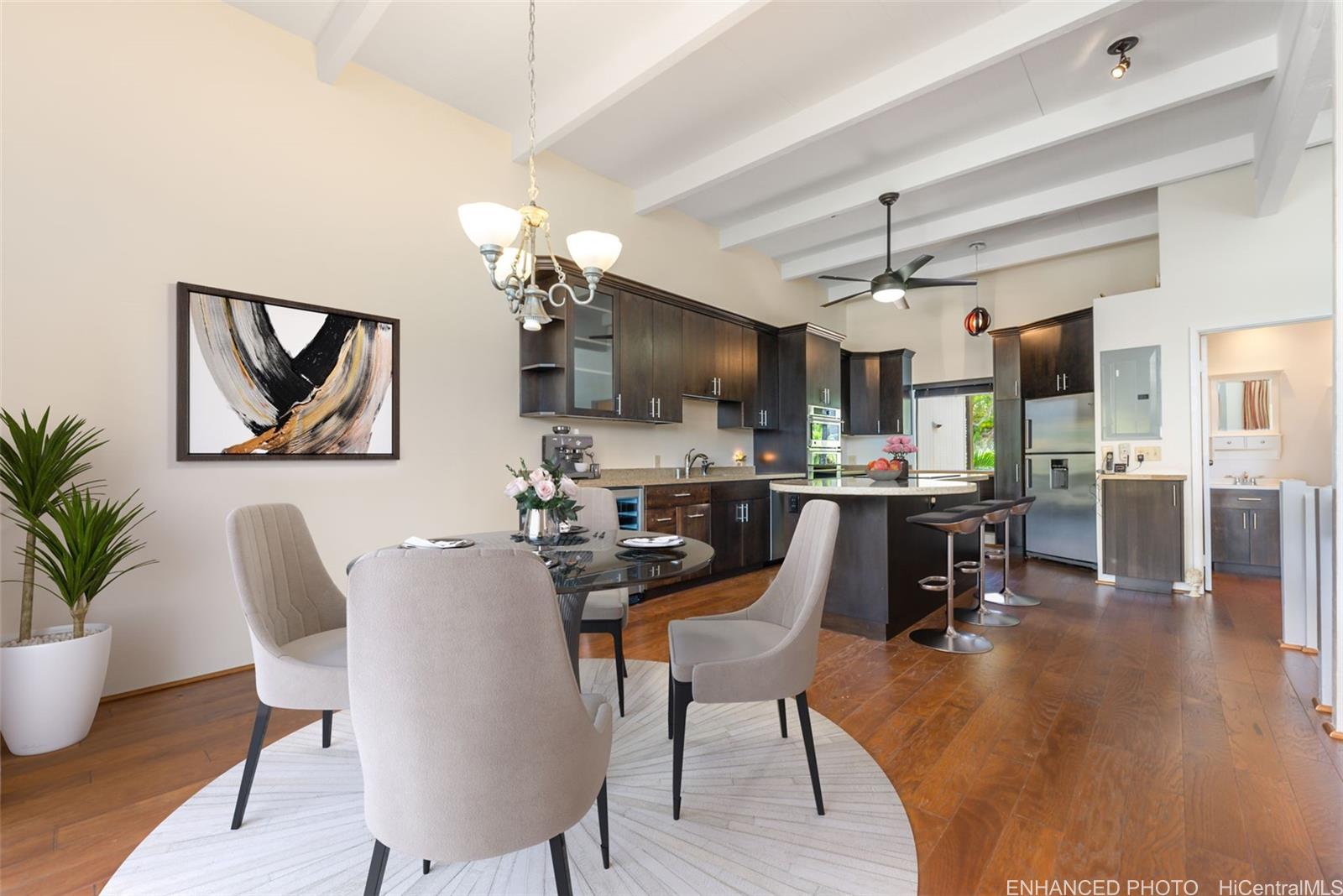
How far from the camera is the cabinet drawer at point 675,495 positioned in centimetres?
447

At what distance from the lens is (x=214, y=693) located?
2.77 metres

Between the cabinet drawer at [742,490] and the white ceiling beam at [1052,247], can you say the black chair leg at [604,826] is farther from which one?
the white ceiling beam at [1052,247]

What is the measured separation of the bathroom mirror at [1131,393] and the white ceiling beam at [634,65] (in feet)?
14.1

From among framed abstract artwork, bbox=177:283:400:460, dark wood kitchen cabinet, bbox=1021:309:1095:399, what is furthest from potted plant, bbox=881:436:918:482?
framed abstract artwork, bbox=177:283:400:460

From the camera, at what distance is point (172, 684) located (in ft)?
9.30

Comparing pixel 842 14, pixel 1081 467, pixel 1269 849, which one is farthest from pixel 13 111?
pixel 1081 467

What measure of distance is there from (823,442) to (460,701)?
590 cm

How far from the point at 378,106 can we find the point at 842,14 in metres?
2.71

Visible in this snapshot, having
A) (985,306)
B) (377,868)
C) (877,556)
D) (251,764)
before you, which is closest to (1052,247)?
(985,306)

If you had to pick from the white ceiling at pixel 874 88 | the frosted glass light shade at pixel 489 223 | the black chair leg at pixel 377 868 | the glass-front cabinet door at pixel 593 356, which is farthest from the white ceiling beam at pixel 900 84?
the black chair leg at pixel 377 868

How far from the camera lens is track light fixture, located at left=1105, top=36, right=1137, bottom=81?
3227 millimetres

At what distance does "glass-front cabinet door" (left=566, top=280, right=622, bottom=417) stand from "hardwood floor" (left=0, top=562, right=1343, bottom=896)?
1.83 metres

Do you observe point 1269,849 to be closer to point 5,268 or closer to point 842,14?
point 842,14

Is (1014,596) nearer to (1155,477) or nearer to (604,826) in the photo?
(1155,477)
